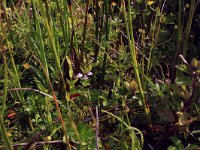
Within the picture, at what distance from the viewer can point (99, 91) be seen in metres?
1.31

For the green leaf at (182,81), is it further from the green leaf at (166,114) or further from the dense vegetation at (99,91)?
the green leaf at (166,114)

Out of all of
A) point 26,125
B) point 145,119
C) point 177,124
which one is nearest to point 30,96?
point 26,125

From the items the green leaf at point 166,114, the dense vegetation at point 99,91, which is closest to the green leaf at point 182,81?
the dense vegetation at point 99,91

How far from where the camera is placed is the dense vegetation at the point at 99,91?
104cm

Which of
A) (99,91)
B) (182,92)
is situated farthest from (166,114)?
(99,91)

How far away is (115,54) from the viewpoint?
1467mm

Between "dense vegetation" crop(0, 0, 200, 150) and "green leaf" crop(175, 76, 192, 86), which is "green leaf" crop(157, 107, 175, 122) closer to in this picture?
"dense vegetation" crop(0, 0, 200, 150)

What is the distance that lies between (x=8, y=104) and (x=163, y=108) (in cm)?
50

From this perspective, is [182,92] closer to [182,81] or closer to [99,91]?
[182,81]

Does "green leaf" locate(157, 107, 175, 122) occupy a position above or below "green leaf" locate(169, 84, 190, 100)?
below

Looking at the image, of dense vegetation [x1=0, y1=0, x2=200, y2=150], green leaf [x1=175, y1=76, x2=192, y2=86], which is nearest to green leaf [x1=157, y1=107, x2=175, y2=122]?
dense vegetation [x1=0, y1=0, x2=200, y2=150]

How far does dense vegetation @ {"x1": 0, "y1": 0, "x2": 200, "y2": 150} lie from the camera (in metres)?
1.04

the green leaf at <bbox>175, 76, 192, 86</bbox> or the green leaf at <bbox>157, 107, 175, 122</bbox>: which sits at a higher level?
the green leaf at <bbox>175, 76, 192, 86</bbox>

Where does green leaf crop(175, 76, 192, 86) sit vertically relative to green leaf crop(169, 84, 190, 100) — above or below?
above
